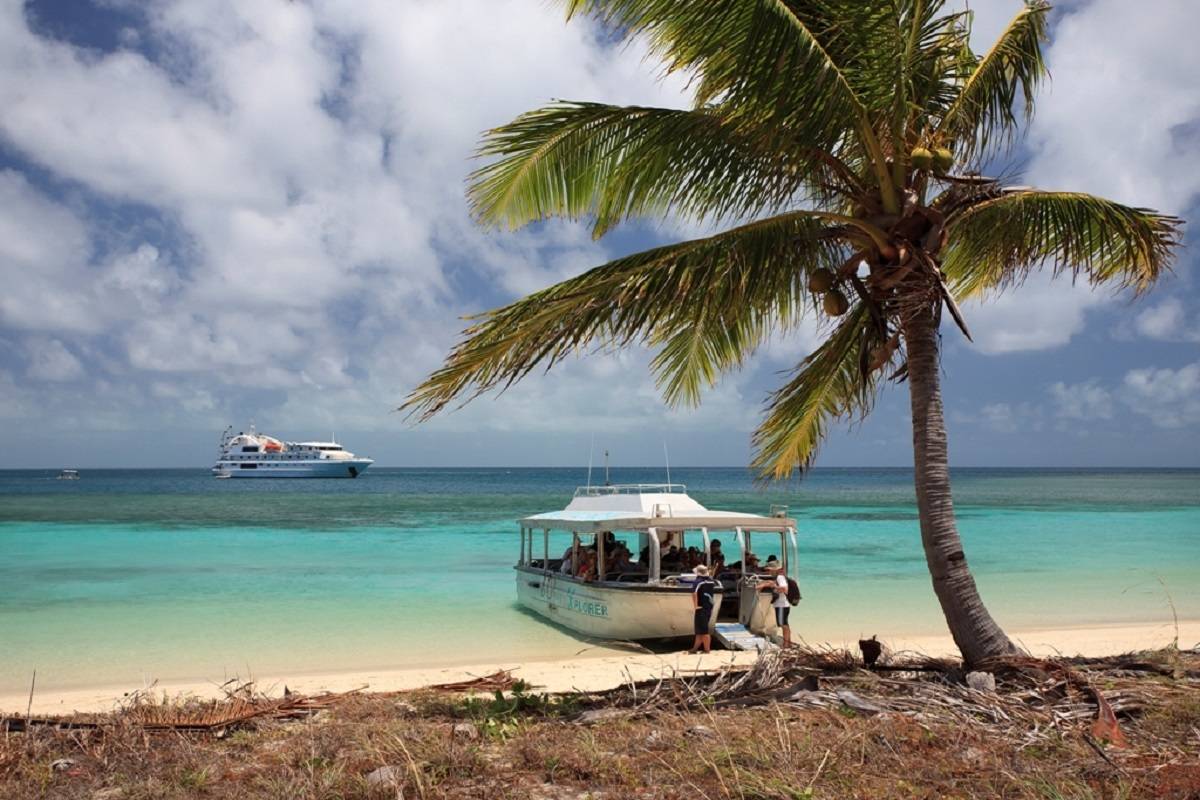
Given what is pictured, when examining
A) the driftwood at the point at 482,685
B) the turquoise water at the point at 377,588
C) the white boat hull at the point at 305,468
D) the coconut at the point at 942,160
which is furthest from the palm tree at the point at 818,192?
the white boat hull at the point at 305,468

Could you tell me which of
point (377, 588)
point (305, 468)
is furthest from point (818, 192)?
point (305, 468)

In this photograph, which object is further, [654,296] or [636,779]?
[654,296]

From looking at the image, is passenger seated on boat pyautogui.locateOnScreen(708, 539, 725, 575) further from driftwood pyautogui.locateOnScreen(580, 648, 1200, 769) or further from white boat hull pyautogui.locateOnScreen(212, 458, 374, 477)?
white boat hull pyautogui.locateOnScreen(212, 458, 374, 477)

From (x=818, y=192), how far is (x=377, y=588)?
16.3m

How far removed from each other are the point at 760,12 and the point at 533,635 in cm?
1055

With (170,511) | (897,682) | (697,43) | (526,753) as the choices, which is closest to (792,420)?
(897,682)

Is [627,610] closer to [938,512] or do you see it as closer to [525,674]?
[525,674]


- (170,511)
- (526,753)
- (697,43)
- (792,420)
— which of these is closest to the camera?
(526,753)

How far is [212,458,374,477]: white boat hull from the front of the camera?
4107 inches

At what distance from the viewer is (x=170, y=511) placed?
2092 inches

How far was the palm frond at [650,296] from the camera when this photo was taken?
6203mm

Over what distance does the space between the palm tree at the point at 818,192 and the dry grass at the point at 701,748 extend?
1040mm

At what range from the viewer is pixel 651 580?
12312mm

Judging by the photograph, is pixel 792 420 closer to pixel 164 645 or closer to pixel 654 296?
pixel 654 296
